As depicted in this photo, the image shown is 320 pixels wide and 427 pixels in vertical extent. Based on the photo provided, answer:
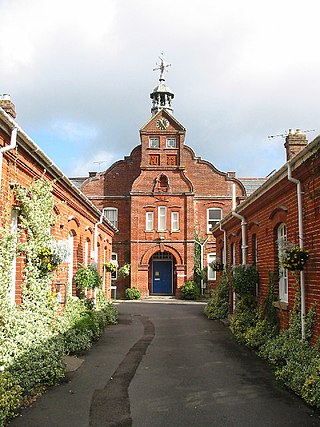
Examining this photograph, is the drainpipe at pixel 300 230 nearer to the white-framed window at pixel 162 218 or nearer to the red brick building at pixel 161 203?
the red brick building at pixel 161 203

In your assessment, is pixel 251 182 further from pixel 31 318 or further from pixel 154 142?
pixel 31 318

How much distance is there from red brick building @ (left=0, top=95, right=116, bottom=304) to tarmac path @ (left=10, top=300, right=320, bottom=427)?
7.44ft

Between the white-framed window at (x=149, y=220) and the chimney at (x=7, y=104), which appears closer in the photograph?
the chimney at (x=7, y=104)

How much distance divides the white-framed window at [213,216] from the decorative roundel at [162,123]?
7.26 meters

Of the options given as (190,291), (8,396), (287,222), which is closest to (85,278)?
(287,222)

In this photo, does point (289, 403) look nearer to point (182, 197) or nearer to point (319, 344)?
point (319, 344)

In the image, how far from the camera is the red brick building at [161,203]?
118 ft

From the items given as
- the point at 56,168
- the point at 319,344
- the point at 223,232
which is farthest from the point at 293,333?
the point at 223,232

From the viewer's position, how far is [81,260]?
16500 mm

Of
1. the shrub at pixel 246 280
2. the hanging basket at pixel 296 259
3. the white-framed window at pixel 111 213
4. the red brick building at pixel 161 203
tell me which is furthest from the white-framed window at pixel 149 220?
the hanging basket at pixel 296 259

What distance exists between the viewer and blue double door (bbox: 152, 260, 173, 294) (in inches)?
1458

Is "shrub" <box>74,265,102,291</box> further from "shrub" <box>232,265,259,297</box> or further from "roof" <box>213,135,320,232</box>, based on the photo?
"roof" <box>213,135,320,232</box>

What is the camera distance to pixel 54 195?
40.4 feet

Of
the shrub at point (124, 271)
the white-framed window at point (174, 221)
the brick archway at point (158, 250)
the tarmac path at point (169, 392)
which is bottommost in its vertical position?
the tarmac path at point (169, 392)
